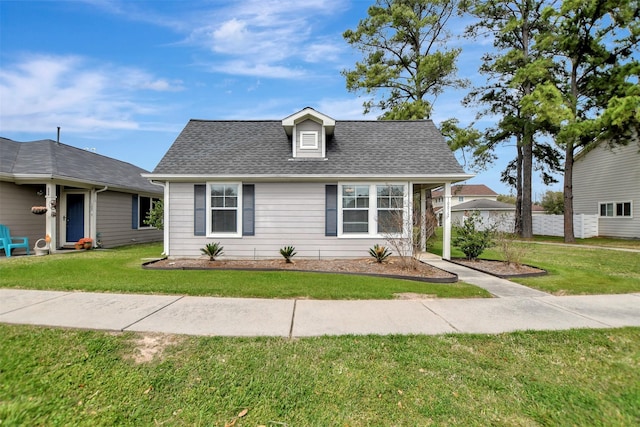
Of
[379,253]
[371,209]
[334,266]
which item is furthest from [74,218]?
[379,253]

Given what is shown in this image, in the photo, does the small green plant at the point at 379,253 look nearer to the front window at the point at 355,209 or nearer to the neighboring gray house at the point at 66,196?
the front window at the point at 355,209

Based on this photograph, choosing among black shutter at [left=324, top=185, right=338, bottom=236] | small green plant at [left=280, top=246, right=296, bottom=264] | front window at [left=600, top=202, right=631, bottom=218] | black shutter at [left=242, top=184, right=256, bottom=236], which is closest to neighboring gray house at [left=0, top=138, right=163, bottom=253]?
black shutter at [left=242, top=184, right=256, bottom=236]

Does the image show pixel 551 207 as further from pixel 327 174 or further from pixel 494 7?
pixel 327 174

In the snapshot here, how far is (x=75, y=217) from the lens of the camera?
12.1m

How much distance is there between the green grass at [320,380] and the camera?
2355 mm

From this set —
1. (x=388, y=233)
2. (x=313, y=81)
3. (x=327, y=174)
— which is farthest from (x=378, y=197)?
(x=313, y=81)

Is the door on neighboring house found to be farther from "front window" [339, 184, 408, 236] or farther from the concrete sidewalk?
"front window" [339, 184, 408, 236]

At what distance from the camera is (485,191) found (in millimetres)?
49750

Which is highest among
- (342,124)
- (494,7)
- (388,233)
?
(494,7)

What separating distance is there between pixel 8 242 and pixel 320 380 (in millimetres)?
12831

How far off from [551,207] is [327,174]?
3304 centimetres

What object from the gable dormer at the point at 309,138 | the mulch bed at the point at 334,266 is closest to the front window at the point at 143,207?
the mulch bed at the point at 334,266

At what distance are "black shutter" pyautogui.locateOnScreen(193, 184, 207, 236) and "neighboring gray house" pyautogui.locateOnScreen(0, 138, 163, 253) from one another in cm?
495

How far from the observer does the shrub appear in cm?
955
